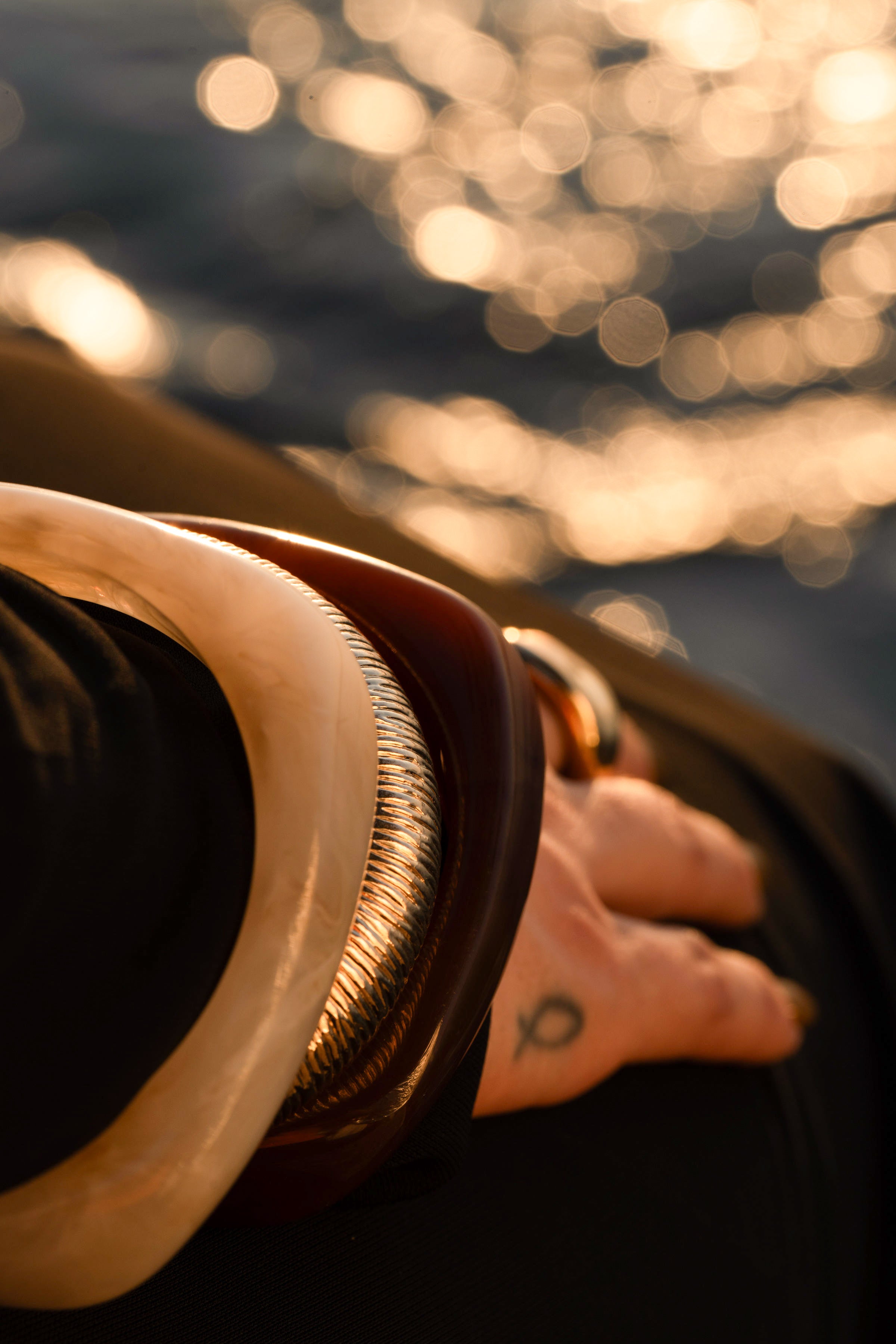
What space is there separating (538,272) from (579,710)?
3.29 ft

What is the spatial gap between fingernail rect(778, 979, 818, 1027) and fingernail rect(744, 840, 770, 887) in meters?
0.05

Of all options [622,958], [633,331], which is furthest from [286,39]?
[622,958]

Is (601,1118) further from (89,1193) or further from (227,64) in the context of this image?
(227,64)

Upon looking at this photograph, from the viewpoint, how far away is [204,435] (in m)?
0.59

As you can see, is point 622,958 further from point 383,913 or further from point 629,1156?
point 383,913

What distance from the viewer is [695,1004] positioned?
430 mm

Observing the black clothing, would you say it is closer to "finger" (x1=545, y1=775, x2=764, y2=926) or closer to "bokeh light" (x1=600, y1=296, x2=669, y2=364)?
"finger" (x1=545, y1=775, x2=764, y2=926)

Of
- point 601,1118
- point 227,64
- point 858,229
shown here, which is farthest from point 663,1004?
point 227,64

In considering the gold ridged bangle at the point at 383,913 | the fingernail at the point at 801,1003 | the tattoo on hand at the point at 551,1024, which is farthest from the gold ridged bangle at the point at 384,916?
the fingernail at the point at 801,1003

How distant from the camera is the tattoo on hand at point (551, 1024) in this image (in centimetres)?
37

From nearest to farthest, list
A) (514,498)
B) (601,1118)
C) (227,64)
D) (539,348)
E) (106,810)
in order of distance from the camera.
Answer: (106,810) → (601,1118) → (514,498) → (539,348) → (227,64)

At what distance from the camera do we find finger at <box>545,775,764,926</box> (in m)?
0.45

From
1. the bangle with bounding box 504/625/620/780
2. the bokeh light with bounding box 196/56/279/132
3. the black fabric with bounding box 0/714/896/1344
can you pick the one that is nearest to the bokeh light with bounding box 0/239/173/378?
the bokeh light with bounding box 196/56/279/132

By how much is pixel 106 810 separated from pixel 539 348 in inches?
45.0
